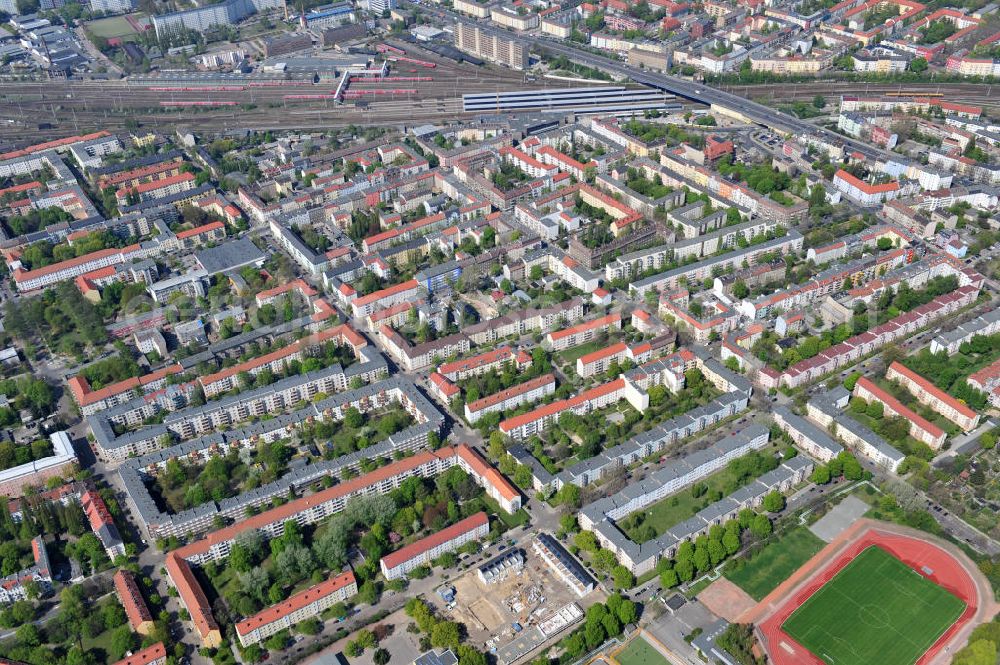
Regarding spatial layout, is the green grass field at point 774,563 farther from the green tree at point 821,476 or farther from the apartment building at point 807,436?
the apartment building at point 807,436

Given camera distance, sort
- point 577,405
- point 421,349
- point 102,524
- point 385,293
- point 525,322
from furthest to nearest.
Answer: point 385,293
point 525,322
point 421,349
point 577,405
point 102,524

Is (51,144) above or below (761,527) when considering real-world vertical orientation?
above

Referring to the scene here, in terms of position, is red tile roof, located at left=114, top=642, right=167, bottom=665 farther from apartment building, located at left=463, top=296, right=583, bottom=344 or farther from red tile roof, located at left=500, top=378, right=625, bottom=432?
apartment building, located at left=463, top=296, right=583, bottom=344

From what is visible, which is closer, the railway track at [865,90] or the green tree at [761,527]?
the green tree at [761,527]

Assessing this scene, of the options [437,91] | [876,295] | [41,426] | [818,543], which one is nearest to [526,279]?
[876,295]

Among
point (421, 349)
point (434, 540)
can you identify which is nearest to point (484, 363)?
point (421, 349)

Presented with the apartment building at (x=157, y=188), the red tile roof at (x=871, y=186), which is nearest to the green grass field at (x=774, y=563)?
the red tile roof at (x=871, y=186)

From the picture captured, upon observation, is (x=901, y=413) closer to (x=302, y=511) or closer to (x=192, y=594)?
(x=302, y=511)
